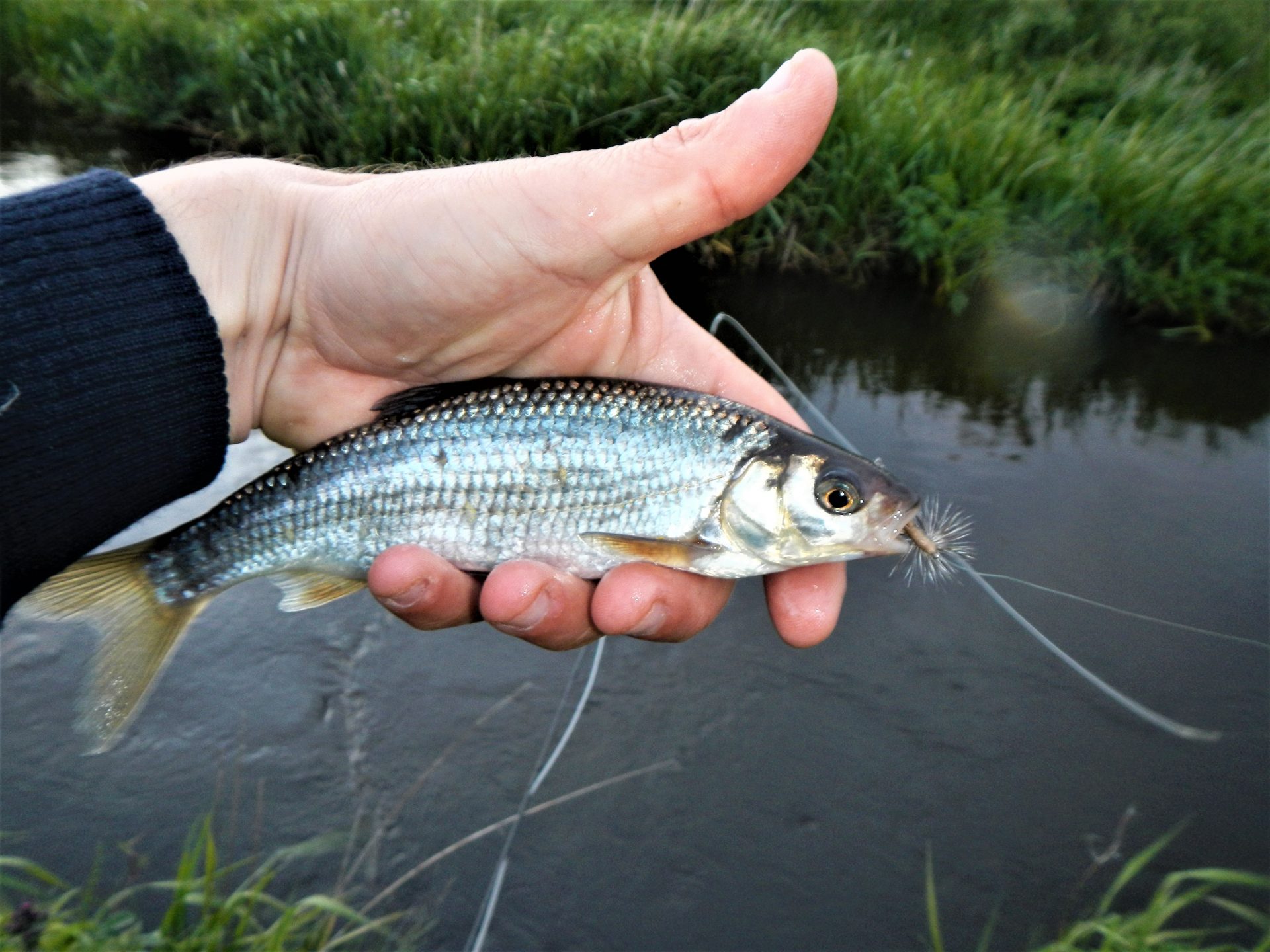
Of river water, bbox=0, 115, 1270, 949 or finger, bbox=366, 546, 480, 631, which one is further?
river water, bbox=0, 115, 1270, 949

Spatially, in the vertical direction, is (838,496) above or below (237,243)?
below

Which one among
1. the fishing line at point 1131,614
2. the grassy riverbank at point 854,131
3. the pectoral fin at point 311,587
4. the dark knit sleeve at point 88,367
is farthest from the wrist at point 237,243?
the grassy riverbank at point 854,131

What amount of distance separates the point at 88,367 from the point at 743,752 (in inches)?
124

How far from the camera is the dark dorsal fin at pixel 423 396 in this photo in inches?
116

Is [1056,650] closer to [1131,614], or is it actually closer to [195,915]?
[1131,614]

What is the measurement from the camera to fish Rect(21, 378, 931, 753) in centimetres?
281

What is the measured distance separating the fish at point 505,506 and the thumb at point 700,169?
491 mm

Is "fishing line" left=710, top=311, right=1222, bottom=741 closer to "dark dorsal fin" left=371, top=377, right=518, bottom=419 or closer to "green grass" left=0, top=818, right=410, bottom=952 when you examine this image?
"dark dorsal fin" left=371, top=377, right=518, bottom=419

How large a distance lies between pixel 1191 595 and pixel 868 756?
2302 mm

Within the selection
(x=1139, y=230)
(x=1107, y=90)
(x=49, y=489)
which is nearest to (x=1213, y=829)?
(x=49, y=489)

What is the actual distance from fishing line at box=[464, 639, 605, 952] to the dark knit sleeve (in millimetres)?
1909

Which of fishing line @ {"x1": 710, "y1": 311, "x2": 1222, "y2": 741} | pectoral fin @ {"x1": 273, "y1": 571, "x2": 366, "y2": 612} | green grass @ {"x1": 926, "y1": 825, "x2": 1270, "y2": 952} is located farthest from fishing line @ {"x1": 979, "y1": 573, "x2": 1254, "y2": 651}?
pectoral fin @ {"x1": 273, "y1": 571, "x2": 366, "y2": 612}

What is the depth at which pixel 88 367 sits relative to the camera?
105 inches

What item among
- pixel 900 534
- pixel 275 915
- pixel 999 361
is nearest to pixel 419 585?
pixel 900 534
